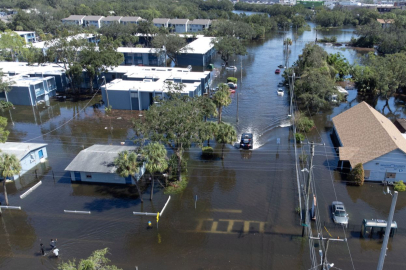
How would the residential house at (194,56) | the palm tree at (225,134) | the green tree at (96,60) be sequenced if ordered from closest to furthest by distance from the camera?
the palm tree at (225,134) < the green tree at (96,60) < the residential house at (194,56)

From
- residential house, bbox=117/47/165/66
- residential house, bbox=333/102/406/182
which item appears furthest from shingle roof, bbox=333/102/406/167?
residential house, bbox=117/47/165/66

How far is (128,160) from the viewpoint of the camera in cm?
2816

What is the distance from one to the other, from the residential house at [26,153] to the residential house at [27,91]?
22.3m

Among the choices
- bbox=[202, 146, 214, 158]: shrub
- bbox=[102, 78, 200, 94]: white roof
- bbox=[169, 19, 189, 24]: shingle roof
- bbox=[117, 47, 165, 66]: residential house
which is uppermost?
bbox=[169, 19, 189, 24]: shingle roof

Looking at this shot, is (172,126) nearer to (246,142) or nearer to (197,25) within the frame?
(246,142)

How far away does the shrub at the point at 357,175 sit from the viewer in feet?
108

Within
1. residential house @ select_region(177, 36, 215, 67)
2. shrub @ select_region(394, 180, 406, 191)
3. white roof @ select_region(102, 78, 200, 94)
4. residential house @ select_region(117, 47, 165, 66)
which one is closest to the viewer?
shrub @ select_region(394, 180, 406, 191)

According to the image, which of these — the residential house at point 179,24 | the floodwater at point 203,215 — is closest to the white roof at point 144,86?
the floodwater at point 203,215

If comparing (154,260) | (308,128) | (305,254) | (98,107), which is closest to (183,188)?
(154,260)

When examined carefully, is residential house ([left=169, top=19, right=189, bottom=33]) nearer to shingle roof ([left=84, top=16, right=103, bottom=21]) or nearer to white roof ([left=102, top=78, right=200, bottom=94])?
shingle roof ([left=84, top=16, right=103, bottom=21])

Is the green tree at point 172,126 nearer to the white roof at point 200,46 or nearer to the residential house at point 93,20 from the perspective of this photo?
the white roof at point 200,46

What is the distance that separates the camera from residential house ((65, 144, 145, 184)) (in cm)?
3321

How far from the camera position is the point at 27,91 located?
57.6m

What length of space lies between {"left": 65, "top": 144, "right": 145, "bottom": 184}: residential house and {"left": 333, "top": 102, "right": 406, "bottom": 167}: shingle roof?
21.2 meters
